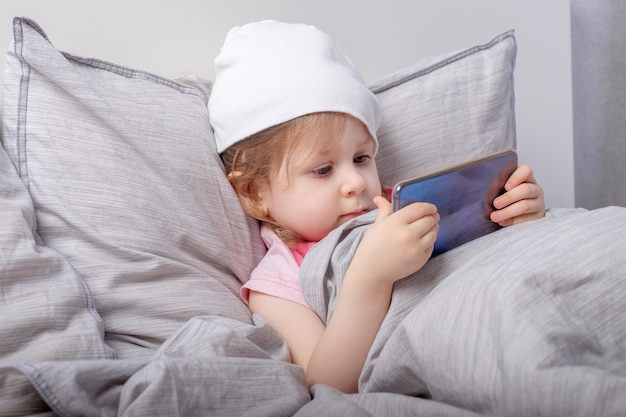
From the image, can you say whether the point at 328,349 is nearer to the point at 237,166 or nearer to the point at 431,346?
the point at 431,346

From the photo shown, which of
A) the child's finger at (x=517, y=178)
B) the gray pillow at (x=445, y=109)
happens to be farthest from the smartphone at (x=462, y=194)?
the gray pillow at (x=445, y=109)

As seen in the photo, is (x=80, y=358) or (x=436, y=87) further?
(x=436, y=87)

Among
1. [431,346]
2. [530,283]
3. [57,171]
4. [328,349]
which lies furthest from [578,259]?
[57,171]

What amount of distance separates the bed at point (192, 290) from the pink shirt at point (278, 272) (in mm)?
25

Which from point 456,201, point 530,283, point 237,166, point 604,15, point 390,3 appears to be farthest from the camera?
point 604,15

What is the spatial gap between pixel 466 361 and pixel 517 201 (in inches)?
14.1

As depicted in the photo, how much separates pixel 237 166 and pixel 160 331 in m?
0.29

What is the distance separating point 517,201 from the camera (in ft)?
3.01

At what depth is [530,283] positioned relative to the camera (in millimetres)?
650

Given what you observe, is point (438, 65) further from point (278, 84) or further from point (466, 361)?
point (466, 361)

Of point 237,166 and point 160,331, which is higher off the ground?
point 237,166

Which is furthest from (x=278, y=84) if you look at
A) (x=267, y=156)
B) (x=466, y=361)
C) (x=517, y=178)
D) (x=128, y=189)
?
(x=466, y=361)

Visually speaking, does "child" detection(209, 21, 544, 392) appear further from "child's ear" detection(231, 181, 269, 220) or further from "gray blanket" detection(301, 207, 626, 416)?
"gray blanket" detection(301, 207, 626, 416)

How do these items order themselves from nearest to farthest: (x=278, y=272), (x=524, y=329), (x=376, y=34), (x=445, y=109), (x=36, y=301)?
(x=524, y=329)
(x=36, y=301)
(x=278, y=272)
(x=445, y=109)
(x=376, y=34)
